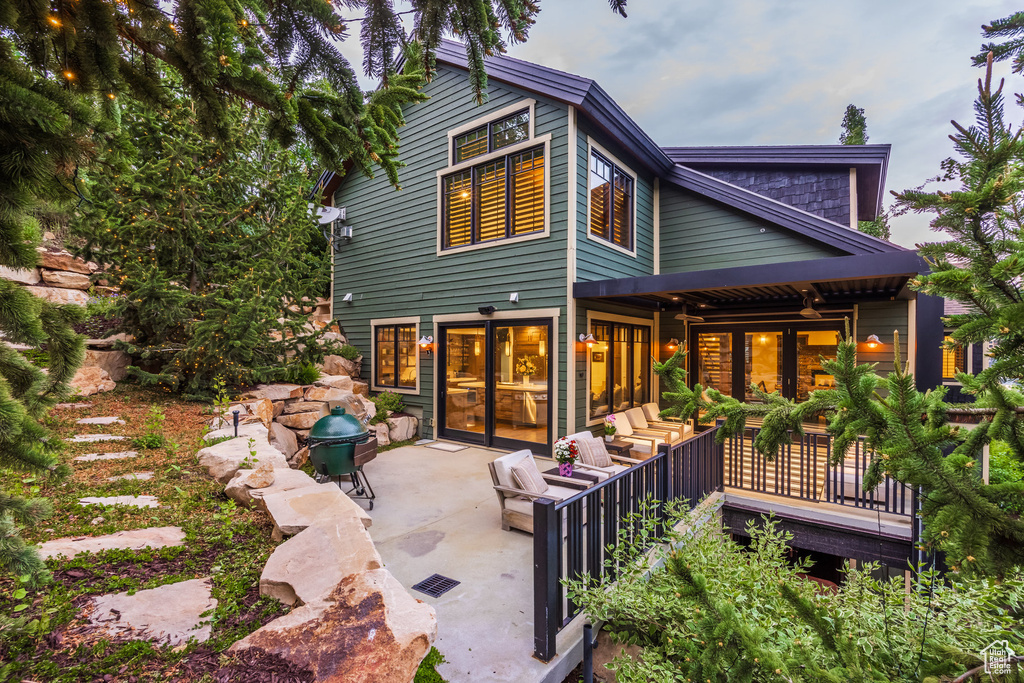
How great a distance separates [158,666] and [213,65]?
2.46 metres

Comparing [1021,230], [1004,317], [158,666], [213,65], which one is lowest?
[158,666]

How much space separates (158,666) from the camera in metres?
1.74

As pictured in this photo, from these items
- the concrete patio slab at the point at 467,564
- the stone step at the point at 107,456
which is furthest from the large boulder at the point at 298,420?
the stone step at the point at 107,456

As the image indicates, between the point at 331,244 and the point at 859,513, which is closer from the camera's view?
the point at 859,513

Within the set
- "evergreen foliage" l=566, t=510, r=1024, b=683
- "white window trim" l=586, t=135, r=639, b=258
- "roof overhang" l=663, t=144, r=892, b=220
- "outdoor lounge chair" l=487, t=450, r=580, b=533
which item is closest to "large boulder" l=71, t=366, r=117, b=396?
"outdoor lounge chair" l=487, t=450, r=580, b=533

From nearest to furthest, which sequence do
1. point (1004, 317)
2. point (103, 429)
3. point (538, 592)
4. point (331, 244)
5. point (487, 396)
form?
point (1004, 317), point (538, 592), point (103, 429), point (487, 396), point (331, 244)

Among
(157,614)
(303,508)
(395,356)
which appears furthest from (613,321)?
(157,614)

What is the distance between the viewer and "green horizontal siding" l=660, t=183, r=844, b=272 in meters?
7.57

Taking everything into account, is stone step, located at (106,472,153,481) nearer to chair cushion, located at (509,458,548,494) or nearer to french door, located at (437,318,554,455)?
chair cushion, located at (509,458,548,494)

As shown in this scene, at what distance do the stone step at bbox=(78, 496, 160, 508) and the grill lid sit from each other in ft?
5.18

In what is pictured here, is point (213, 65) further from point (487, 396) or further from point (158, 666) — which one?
point (487, 396)

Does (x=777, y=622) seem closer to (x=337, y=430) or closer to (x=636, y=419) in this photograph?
(x=337, y=430)

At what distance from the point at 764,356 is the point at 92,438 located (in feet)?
32.3

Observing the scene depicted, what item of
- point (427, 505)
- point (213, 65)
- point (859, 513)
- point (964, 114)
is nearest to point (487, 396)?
point (427, 505)
